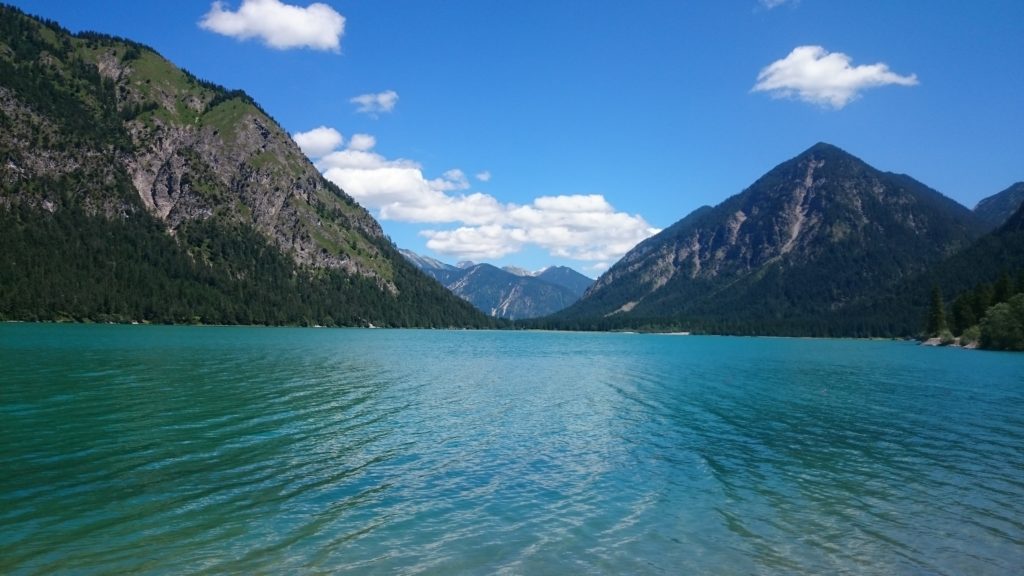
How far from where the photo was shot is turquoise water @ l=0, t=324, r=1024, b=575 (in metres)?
15.3

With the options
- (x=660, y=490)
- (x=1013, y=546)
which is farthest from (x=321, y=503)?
(x=1013, y=546)

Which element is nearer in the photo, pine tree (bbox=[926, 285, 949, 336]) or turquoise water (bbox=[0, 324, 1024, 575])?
turquoise water (bbox=[0, 324, 1024, 575])

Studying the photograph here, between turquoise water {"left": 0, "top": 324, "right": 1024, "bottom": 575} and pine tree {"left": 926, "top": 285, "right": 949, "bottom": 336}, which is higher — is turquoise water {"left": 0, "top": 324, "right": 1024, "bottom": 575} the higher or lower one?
the lower one

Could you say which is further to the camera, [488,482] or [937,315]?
[937,315]

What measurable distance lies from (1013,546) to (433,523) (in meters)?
16.2

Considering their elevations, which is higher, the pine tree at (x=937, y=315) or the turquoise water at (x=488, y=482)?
the pine tree at (x=937, y=315)


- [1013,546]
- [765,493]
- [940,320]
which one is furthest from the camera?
[940,320]

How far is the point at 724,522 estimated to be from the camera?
18.6 m

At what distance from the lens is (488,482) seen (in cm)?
2273

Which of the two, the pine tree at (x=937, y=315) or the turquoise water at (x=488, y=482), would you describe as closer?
the turquoise water at (x=488, y=482)

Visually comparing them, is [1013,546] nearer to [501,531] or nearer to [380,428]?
[501,531]

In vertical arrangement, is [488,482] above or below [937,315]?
below

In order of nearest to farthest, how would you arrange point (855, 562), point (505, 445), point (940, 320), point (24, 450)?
point (855, 562) → point (24, 450) → point (505, 445) → point (940, 320)

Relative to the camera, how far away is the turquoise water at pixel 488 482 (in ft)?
50.3
